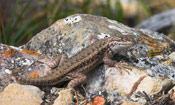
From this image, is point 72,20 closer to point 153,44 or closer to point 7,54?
point 7,54

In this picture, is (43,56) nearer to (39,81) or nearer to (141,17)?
(39,81)

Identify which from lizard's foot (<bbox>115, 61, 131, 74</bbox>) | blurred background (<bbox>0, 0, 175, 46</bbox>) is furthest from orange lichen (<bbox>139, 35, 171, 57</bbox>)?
blurred background (<bbox>0, 0, 175, 46</bbox>)

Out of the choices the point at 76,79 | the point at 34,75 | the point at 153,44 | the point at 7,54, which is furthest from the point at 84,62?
the point at 153,44

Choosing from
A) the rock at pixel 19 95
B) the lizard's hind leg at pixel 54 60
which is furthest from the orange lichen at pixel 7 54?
the rock at pixel 19 95

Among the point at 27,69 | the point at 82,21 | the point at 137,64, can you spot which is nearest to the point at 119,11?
the point at 82,21

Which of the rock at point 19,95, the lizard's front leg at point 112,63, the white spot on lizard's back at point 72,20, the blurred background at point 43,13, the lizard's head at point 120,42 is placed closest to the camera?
the rock at point 19,95

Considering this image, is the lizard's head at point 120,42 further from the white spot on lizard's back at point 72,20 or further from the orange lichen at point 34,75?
the orange lichen at point 34,75
